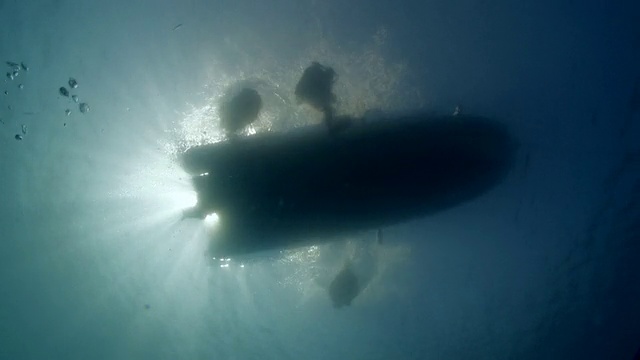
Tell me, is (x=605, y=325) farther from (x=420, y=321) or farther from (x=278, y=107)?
(x=278, y=107)

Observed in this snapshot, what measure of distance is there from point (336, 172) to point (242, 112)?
2855mm

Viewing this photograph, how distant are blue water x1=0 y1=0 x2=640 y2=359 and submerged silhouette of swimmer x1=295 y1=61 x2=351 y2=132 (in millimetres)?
296

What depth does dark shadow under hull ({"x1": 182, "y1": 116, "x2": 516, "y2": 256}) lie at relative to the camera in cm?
1063

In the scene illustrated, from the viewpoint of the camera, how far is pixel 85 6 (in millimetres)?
9688

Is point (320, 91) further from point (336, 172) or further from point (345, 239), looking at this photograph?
point (345, 239)

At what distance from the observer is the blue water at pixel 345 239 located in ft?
32.6

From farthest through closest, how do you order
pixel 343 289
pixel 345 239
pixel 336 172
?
pixel 343 289 → pixel 345 239 → pixel 336 172

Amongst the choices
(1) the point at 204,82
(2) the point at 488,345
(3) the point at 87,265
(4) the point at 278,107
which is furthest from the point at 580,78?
(3) the point at 87,265

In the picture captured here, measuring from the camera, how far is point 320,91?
10.2 meters

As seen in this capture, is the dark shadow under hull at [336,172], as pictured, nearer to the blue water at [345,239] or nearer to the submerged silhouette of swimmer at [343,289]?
the blue water at [345,239]

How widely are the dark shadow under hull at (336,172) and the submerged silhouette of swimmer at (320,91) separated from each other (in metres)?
0.59

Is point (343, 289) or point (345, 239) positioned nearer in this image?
point (345, 239)

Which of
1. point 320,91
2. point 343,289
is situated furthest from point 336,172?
point 343,289

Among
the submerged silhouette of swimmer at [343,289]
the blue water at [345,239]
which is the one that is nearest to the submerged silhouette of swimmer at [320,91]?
the blue water at [345,239]
